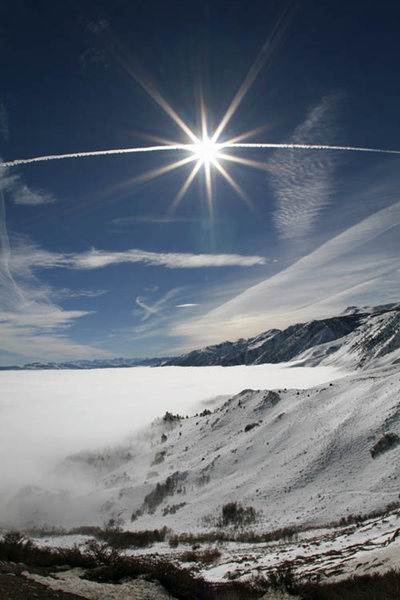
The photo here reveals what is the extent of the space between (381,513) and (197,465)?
21829 millimetres

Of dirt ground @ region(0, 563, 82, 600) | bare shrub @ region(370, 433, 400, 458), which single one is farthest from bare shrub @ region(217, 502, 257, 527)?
dirt ground @ region(0, 563, 82, 600)

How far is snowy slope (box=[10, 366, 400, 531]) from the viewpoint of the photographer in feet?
71.7

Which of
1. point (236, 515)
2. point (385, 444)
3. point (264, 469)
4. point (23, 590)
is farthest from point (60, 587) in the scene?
point (385, 444)

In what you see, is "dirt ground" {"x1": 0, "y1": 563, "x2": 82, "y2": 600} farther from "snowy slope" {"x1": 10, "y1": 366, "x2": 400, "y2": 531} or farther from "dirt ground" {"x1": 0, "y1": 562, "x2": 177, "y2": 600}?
"snowy slope" {"x1": 10, "y1": 366, "x2": 400, "y2": 531}

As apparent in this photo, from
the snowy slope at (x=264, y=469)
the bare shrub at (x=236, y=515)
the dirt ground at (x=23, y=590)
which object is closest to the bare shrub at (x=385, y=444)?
the snowy slope at (x=264, y=469)

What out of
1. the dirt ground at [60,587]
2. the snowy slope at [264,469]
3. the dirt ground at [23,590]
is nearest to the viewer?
the dirt ground at [23,590]

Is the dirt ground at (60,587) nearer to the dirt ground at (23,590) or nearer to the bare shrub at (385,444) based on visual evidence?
the dirt ground at (23,590)

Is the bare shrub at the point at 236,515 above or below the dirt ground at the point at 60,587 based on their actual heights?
below

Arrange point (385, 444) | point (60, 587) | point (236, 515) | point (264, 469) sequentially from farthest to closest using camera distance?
point (264, 469), point (385, 444), point (236, 515), point (60, 587)

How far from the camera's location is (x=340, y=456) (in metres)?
25.4

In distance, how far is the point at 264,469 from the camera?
28.9 meters

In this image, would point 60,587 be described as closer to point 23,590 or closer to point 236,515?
point 23,590

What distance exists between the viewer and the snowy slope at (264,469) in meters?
21.8

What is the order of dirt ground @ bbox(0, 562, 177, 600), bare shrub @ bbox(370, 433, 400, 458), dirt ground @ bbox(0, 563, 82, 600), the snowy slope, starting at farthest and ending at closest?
bare shrub @ bbox(370, 433, 400, 458) → the snowy slope → dirt ground @ bbox(0, 562, 177, 600) → dirt ground @ bbox(0, 563, 82, 600)
